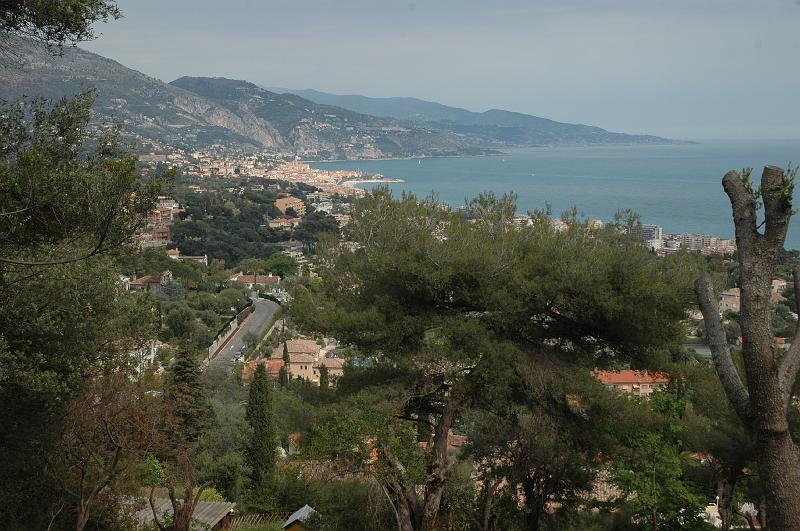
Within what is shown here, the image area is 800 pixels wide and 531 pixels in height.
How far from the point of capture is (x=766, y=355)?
245 centimetres

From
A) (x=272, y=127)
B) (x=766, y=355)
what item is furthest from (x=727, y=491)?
(x=272, y=127)

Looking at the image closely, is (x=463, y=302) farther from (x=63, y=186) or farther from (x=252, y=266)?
(x=252, y=266)

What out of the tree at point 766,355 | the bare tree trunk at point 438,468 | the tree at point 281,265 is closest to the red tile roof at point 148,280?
the tree at point 281,265

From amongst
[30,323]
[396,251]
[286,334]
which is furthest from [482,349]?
[286,334]

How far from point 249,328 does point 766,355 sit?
23596 millimetres

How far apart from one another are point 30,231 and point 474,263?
8.95ft

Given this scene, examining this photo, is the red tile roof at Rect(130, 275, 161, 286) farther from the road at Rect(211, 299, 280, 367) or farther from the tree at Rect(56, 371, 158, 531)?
the tree at Rect(56, 371, 158, 531)

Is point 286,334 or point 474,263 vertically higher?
point 474,263

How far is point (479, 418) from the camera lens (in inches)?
195

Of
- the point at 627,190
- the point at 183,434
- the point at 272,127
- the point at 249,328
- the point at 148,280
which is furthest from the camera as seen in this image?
the point at 272,127

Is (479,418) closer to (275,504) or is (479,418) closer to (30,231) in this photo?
(30,231)

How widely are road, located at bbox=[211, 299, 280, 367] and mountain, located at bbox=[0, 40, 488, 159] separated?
6905cm

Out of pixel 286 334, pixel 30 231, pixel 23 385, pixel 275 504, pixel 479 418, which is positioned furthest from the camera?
pixel 286 334

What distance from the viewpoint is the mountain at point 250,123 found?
111 m
